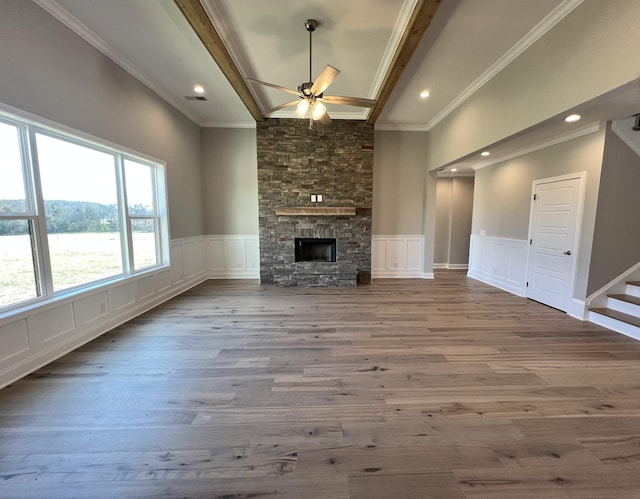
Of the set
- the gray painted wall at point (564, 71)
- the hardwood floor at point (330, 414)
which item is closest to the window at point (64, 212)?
the hardwood floor at point (330, 414)

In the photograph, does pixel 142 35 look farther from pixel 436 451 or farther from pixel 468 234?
pixel 468 234

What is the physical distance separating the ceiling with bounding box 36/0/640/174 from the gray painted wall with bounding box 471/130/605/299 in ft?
1.25

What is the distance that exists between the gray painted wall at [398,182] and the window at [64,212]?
170 inches

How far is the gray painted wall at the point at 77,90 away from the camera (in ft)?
7.06

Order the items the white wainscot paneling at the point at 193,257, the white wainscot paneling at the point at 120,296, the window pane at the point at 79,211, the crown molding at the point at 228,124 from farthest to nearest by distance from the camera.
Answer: the crown molding at the point at 228,124, the white wainscot paneling at the point at 193,257, the white wainscot paneling at the point at 120,296, the window pane at the point at 79,211

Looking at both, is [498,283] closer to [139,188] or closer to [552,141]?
[552,141]

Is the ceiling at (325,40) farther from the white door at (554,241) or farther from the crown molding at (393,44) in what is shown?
the white door at (554,241)

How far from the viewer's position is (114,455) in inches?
58.6

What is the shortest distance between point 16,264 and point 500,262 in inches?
274

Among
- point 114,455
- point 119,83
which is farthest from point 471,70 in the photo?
point 114,455

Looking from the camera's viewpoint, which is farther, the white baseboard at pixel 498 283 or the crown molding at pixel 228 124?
the crown molding at pixel 228 124

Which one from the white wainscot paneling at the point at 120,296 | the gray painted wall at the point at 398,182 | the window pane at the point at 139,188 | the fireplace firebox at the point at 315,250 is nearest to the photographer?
the white wainscot paneling at the point at 120,296

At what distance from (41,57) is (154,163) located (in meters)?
1.80

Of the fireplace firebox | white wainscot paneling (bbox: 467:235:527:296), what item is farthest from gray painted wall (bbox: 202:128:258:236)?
white wainscot paneling (bbox: 467:235:527:296)
